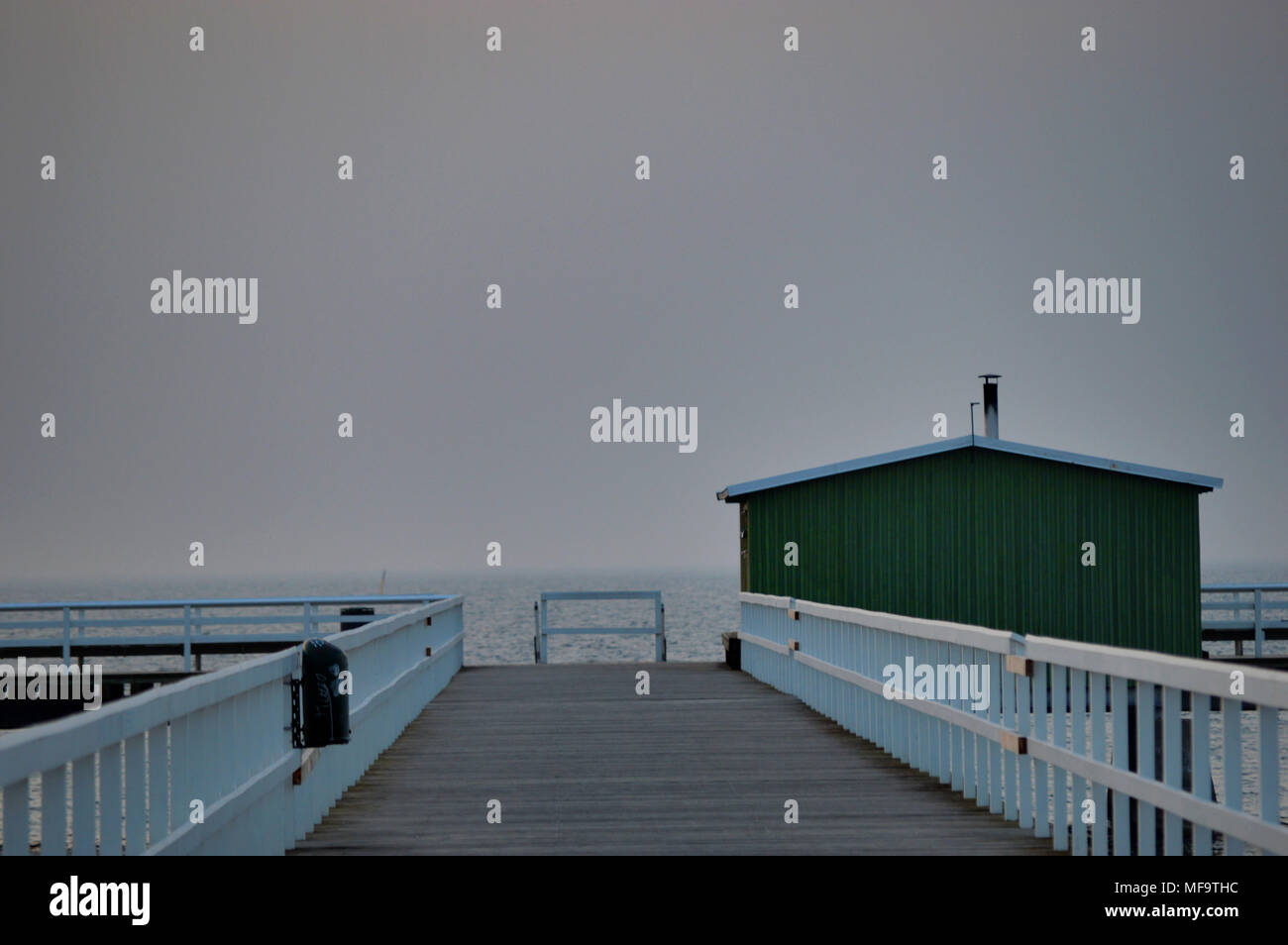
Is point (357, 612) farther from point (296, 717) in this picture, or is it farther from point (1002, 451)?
point (296, 717)

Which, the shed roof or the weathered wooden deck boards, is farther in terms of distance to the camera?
the shed roof

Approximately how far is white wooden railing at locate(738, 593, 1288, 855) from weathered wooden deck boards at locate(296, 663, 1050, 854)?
0.24 metres

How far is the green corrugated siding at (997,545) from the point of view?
24047mm

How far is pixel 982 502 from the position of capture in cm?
2438

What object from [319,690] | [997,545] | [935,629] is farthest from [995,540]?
[319,690]

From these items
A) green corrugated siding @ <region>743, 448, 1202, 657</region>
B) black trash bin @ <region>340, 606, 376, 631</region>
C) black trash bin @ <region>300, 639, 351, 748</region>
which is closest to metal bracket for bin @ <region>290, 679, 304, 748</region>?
black trash bin @ <region>300, 639, 351, 748</region>

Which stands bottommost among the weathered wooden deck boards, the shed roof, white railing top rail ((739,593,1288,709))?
the weathered wooden deck boards

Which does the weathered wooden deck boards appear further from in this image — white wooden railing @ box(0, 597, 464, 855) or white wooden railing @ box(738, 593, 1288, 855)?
white wooden railing @ box(0, 597, 464, 855)

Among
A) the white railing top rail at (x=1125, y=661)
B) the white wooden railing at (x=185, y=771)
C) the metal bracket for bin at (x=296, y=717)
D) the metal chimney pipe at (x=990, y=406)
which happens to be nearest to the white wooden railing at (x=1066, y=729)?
the white railing top rail at (x=1125, y=661)

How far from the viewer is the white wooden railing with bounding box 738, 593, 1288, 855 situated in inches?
220

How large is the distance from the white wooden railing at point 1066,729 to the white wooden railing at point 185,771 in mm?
3867

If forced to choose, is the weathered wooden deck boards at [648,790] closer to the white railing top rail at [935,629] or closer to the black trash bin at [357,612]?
the white railing top rail at [935,629]
